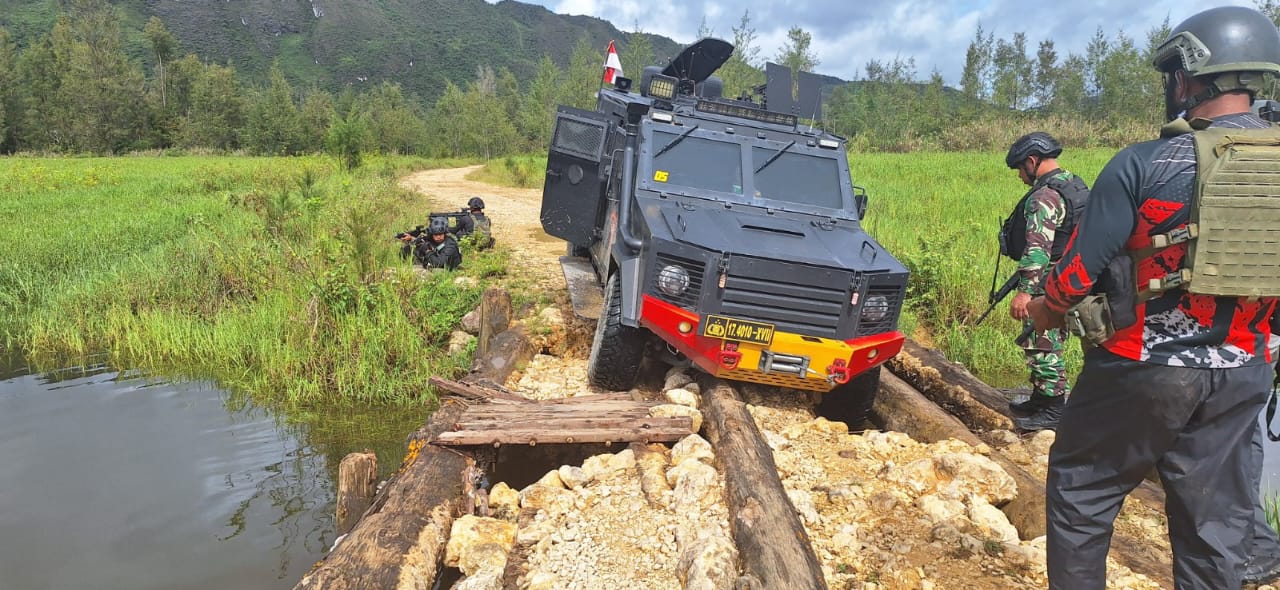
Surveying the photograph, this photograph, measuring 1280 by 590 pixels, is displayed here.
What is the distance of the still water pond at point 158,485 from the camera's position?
365 cm

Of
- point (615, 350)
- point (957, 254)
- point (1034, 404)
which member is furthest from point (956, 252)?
point (615, 350)

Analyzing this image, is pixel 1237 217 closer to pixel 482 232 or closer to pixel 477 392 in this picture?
pixel 477 392

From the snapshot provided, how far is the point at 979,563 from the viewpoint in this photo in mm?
2797

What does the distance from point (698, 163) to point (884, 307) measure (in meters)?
1.68

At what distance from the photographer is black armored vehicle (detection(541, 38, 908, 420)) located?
403cm

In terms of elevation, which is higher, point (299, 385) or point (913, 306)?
point (913, 306)

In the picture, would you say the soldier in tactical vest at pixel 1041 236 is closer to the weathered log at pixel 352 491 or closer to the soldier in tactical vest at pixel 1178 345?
the soldier in tactical vest at pixel 1178 345

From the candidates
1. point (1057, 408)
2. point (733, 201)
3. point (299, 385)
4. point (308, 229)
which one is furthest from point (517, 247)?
point (1057, 408)

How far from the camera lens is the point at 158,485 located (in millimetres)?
4434

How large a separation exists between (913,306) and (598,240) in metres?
3.54

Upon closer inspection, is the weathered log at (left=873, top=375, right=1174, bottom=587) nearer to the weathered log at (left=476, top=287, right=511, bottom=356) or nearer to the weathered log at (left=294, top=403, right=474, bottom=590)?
the weathered log at (left=294, top=403, right=474, bottom=590)

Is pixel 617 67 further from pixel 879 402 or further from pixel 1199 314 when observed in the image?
pixel 1199 314

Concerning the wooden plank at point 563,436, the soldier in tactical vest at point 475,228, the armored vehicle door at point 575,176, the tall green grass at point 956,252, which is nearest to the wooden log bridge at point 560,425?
the wooden plank at point 563,436

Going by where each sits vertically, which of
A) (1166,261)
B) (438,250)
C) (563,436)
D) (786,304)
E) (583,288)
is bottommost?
(438,250)
